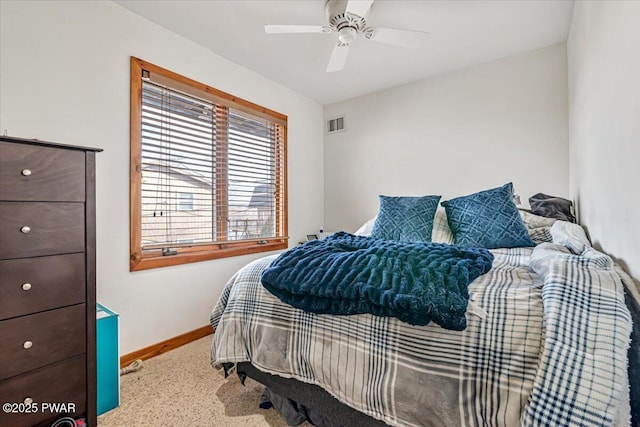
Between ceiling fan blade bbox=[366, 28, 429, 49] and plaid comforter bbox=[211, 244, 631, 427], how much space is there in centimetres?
151

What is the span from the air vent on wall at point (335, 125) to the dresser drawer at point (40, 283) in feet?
9.46

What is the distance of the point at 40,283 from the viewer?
47.7 inches

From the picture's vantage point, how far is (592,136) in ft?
5.09

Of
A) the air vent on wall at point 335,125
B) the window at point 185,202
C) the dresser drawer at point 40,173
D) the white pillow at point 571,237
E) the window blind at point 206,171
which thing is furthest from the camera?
the air vent on wall at point 335,125

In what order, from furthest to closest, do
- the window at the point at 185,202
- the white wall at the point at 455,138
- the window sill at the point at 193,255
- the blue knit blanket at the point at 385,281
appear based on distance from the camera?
the white wall at the point at 455,138
the window at the point at 185,202
the window sill at the point at 193,255
the blue knit blanket at the point at 385,281

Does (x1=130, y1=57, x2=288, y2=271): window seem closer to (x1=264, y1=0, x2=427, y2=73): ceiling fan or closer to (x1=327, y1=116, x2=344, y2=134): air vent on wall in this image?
(x1=327, y1=116, x2=344, y2=134): air vent on wall

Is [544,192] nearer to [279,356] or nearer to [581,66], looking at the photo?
[581,66]

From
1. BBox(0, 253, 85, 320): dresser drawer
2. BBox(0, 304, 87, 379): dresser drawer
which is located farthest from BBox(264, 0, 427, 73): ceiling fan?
BBox(0, 304, 87, 379): dresser drawer

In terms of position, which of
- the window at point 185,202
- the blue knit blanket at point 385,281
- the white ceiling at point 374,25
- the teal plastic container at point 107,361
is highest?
the white ceiling at point 374,25

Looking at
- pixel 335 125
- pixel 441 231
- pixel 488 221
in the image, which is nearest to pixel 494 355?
pixel 488 221

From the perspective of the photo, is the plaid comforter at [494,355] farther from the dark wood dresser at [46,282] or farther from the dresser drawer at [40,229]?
the dresser drawer at [40,229]

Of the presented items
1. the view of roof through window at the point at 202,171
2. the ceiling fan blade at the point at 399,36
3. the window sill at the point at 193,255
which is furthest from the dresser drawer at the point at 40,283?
the ceiling fan blade at the point at 399,36

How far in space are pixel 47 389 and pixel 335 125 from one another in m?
3.28

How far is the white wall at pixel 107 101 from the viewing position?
1.57 meters
